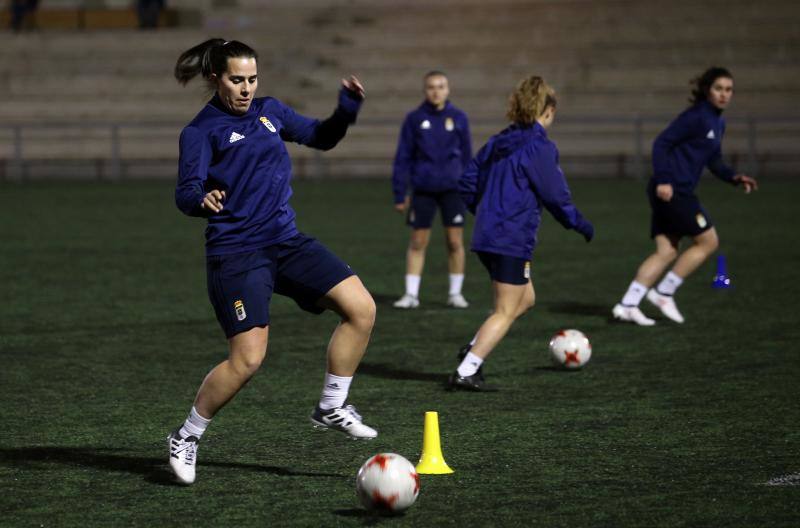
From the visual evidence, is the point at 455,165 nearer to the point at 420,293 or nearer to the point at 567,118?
the point at 420,293

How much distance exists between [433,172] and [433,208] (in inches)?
12.9

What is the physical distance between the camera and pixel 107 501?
5.57 metres

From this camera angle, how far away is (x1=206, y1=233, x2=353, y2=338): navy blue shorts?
5.82 metres

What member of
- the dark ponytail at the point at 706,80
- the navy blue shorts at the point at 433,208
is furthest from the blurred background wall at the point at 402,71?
the dark ponytail at the point at 706,80

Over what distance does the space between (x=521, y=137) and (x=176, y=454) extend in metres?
3.22

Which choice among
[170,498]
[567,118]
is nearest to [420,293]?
[170,498]

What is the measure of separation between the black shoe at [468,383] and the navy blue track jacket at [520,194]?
74 centimetres

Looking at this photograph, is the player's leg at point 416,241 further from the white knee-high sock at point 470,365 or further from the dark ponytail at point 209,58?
the dark ponytail at point 209,58

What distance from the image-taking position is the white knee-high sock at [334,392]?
20.5ft

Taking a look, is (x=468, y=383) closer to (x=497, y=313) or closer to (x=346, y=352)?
(x=497, y=313)

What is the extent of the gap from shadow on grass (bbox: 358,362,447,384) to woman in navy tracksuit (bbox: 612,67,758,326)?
8.52ft

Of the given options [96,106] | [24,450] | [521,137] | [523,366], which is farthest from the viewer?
[96,106]

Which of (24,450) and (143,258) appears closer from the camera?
(24,450)

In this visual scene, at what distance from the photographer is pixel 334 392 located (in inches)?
246
